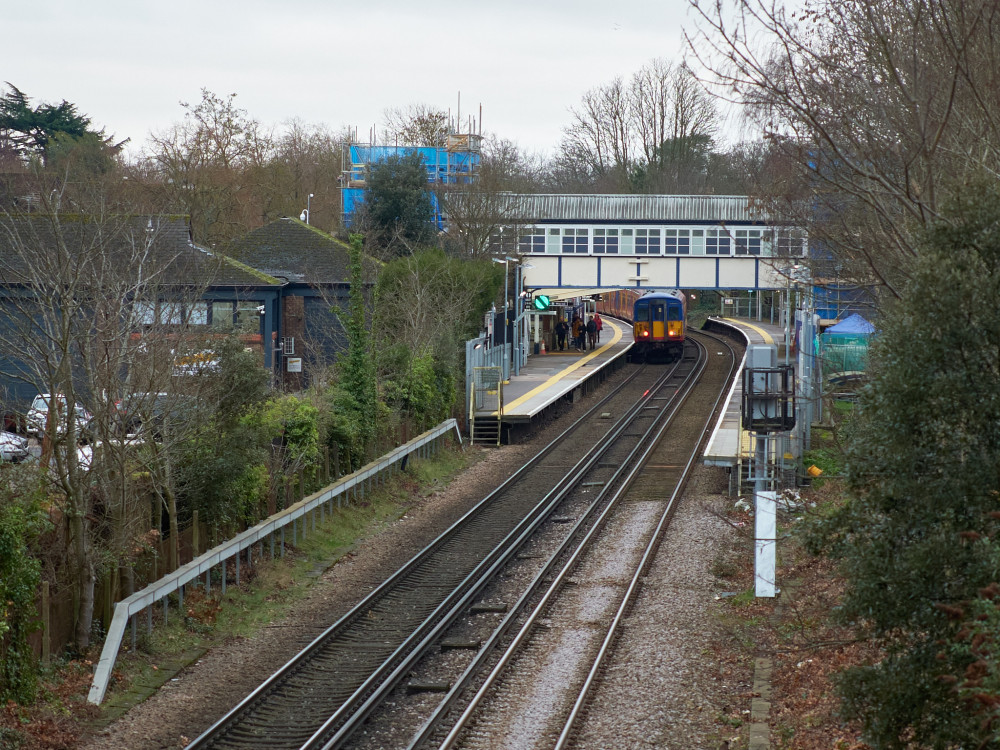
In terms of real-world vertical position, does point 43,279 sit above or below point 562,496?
→ above

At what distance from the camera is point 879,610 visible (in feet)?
19.6

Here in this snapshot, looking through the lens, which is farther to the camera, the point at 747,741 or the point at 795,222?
the point at 795,222

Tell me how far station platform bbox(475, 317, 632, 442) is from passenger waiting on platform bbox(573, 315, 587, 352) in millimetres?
572

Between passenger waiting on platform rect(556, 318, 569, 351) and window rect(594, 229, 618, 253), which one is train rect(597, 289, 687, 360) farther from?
passenger waiting on platform rect(556, 318, 569, 351)

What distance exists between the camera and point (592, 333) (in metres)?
44.0

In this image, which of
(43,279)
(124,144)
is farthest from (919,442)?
(124,144)

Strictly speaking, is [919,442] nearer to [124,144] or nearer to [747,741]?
[747,741]

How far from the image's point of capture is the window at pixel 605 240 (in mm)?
40906

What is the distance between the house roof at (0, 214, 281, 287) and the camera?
10297mm

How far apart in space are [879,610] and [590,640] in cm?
581

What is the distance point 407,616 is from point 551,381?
2028 cm

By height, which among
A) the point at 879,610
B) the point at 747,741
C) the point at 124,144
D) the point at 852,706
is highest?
the point at 124,144

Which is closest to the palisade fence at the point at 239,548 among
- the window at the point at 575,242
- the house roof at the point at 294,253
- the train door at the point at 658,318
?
the house roof at the point at 294,253

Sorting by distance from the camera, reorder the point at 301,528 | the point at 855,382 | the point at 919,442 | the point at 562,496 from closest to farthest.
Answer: the point at 919,442 → the point at 855,382 → the point at 301,528 → the point at 562,496
